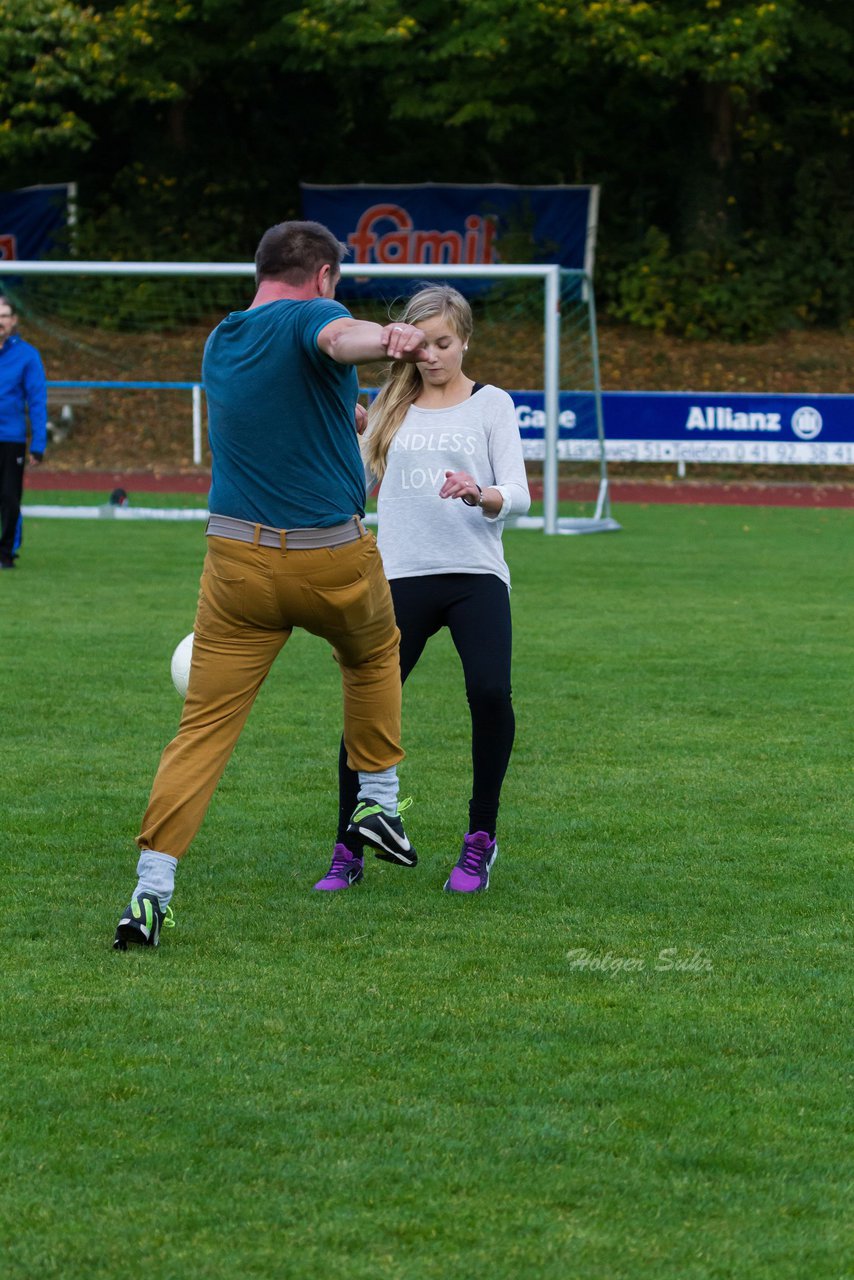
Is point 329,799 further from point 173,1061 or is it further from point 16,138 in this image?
point 16,138

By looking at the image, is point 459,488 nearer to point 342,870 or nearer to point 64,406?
point 342,870

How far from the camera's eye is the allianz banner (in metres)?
31.6

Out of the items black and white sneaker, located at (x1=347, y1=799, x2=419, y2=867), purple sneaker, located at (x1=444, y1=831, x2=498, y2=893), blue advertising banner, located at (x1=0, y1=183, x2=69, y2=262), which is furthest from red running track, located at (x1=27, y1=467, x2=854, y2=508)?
black and white sneaker, located at (x1=347, y1=799, x2=419, y2=867)

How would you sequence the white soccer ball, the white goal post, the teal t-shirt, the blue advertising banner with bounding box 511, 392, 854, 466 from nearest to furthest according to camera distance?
the teal t-shirt, the white soccer ball, the white goal post, the blue advertising banner with bounding box 511, 392, 854, 466

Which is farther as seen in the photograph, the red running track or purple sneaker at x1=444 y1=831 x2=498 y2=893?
the red running track

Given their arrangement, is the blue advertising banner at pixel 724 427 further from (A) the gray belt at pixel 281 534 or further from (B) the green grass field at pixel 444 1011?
(A) the gray belt at pixel 281 534

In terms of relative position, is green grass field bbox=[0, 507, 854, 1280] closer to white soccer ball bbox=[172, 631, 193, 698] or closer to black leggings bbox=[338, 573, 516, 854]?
black leggings bbox=[338, 573, 516, 854]

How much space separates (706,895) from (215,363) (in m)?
2.19

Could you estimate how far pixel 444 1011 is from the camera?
4262mm

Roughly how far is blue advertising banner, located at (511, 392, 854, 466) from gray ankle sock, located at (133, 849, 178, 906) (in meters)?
20.4

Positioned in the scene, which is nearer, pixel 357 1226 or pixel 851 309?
pixel 357 1226

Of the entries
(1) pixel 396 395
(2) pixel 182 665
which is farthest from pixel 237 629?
(2) pixel 182 665

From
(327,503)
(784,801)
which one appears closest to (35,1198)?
(327,503)

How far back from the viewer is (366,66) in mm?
32062
